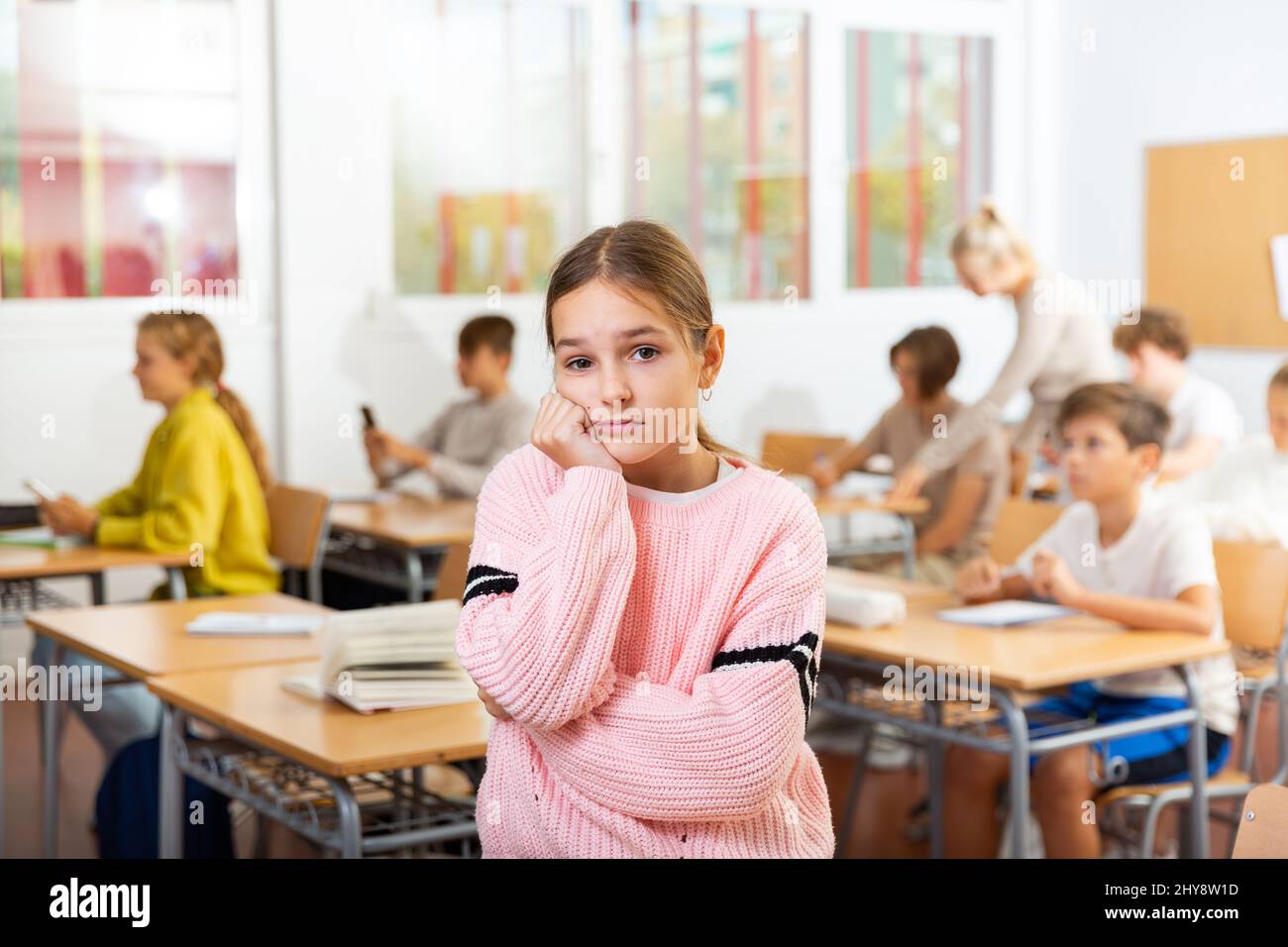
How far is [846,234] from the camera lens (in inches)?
263

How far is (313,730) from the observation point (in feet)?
6.65

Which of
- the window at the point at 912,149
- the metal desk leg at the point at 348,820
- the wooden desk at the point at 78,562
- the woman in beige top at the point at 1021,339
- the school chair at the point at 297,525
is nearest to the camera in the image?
the metal desk leg at the point at 348,820

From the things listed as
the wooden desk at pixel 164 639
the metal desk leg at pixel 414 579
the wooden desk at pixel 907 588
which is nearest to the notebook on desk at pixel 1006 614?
the wooden desk at pixel 907 588

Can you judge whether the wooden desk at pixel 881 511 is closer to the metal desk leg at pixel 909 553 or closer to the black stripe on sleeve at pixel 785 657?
the metal desk leg at pixel 909 553

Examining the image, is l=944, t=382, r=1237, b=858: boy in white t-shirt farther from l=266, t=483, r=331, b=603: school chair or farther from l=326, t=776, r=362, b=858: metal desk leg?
l=266, t=483, r=331, b=603: school chair

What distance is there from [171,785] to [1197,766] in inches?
67.0

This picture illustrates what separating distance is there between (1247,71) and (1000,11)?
5.02 ft

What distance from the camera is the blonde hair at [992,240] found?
14.6ft

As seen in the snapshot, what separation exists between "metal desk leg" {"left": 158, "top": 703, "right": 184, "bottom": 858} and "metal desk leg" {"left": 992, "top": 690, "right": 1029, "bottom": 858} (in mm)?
1252

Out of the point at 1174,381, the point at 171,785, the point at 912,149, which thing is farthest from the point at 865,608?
the point at 912,149

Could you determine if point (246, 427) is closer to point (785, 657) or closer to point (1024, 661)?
point (1024, 661)

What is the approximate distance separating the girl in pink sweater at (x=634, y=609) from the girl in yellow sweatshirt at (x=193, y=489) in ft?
7.77

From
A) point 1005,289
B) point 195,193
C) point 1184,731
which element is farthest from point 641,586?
point 195,193
